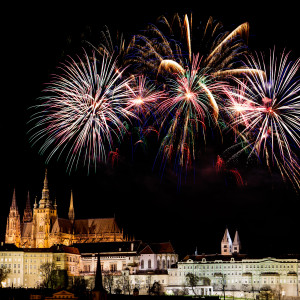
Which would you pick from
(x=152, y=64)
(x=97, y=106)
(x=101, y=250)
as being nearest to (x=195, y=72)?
(x=152, y=64)

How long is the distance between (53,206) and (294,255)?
38.2m

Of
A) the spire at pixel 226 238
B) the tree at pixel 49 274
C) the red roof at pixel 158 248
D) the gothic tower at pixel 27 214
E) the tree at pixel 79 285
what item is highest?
the gothic tower at pixel 27 214

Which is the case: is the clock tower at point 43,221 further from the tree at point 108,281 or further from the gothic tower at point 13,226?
the tree at point 108,281

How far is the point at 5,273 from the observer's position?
83.6m

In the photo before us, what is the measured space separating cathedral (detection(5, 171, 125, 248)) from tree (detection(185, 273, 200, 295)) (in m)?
21.0

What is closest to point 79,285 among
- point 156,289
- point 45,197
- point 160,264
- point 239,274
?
point 156,289

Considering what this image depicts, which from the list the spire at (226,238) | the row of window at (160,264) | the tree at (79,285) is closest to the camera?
the tree at (79,285)

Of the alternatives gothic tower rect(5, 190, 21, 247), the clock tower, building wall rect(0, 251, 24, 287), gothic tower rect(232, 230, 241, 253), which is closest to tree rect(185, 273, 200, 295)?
gothic tower rect(232, 230, 241, 253)

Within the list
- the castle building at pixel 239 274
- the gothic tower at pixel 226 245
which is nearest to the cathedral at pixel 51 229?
the gothic tower at pixel 226 245

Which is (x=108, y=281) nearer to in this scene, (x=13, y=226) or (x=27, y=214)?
(x=13, y=226)

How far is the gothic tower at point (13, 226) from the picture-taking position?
101 meters

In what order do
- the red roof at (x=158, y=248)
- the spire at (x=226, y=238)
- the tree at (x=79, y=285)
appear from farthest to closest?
the spire at (x=226, y=238), the red roof at (x=158, y=248), the tree at (x=79, y=285)

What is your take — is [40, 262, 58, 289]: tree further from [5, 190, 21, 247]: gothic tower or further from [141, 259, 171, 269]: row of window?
[5, 190, 21, 247]: gothic tower

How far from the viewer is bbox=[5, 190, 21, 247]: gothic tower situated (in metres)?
101
